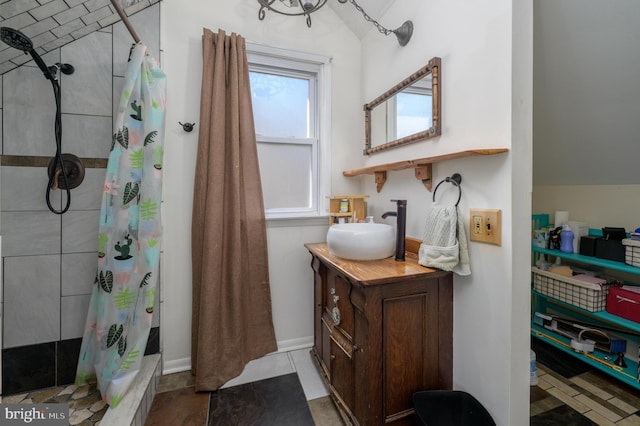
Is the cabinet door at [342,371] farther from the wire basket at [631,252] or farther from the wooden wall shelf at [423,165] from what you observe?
the wire basket at [631,252]

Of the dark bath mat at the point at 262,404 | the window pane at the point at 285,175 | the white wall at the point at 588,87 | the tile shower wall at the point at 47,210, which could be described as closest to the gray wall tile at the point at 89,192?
the tile shower wall at the point at 47,210

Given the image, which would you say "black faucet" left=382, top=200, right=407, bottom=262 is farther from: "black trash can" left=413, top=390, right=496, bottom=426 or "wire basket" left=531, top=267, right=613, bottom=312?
"wire basket" left=531, top=267, right=613, bottom=312

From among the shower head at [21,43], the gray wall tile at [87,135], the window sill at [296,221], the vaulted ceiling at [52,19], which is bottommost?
the window sill at [296,221]

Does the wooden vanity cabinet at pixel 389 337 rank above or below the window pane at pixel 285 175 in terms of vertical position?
below

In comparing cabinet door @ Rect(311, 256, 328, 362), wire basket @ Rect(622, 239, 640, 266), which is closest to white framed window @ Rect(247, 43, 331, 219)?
cabinet door @ Rect(311, 256, 328, 362)

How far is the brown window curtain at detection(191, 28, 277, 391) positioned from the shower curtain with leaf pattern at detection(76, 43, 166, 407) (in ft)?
0.83

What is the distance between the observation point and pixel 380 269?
1.14m

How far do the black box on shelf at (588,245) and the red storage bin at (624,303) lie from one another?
0.22m

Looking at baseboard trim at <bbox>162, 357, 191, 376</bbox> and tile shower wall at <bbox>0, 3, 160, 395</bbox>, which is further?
baseboard trim at <bbox>162, 357, 191, 376</bbox>

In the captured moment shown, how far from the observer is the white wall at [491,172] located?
0.96 metres

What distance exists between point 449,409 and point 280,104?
1925 mm

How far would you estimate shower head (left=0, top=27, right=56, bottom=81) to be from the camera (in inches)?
42.4

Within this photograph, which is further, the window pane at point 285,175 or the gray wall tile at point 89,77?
the window pane at point 285,175

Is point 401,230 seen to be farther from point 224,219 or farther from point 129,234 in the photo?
point 129,234
